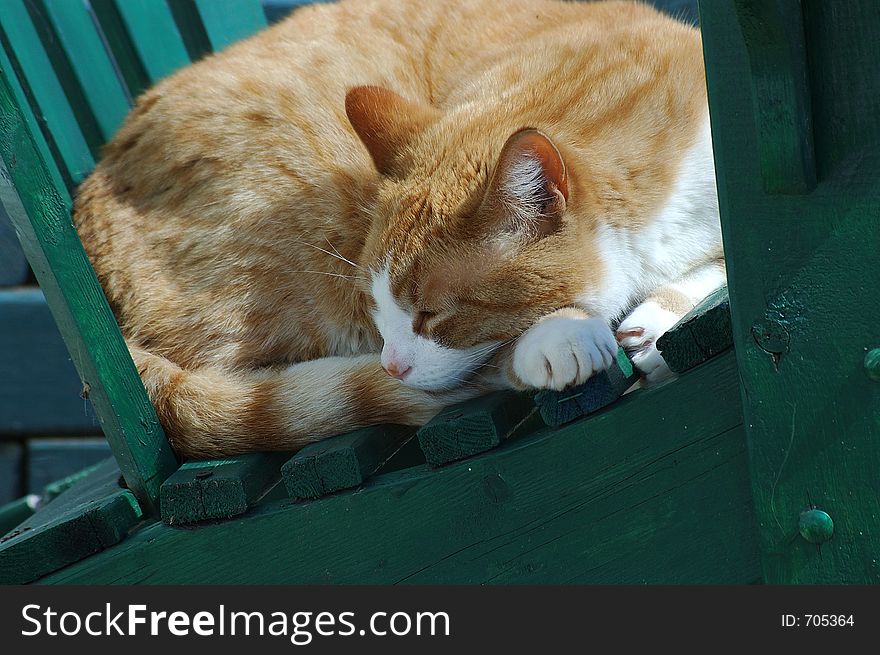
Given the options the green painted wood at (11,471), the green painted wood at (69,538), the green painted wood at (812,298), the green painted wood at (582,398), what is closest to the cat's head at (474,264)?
the green painted wood at (582,398)

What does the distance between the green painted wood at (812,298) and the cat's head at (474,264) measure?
0.42m

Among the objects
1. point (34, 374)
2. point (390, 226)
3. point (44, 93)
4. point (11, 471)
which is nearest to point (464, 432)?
point (390, 226)

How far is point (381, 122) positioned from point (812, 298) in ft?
3.31

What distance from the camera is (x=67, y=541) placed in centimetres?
172

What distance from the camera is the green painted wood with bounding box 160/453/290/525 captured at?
65.4 inches

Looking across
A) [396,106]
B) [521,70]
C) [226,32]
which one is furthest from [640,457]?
[226,32]

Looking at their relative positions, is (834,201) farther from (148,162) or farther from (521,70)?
(148,162)

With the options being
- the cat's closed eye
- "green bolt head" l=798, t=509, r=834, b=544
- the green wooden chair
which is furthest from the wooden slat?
"green bolt head" l=798, t=509, r=834, b=544

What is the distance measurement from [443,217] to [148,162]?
2.78 ft

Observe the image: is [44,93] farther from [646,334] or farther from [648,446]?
[648,446]

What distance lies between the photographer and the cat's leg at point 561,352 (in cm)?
152

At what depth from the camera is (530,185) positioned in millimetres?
1682

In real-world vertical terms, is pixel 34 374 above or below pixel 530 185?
below

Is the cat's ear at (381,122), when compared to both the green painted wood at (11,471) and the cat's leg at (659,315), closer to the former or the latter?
the cat's leg at (659,315)
